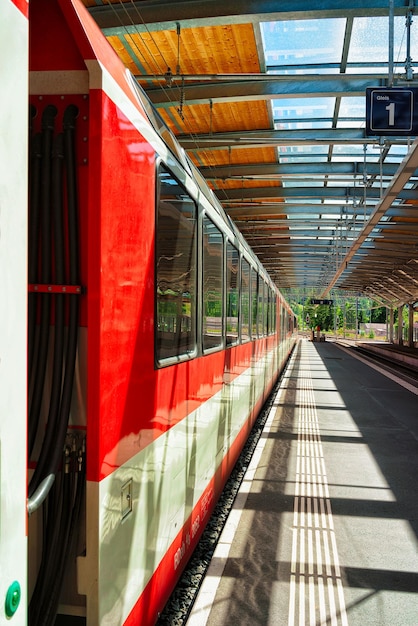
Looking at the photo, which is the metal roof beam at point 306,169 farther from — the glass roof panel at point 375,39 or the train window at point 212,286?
the train window at point 212,286

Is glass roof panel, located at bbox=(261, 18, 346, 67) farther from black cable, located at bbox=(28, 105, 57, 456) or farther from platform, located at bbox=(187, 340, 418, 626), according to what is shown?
black cable, located at bbox=(28, 105, 57, 456)

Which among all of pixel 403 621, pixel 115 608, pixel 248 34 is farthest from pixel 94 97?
pixel 248 34

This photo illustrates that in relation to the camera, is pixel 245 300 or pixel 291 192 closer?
pixel 245 300

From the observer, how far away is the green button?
145 cm

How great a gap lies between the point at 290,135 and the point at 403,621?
9087mm

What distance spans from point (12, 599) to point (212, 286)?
11.6ft

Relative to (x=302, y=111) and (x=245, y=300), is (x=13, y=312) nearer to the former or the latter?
(x=245, y=300)

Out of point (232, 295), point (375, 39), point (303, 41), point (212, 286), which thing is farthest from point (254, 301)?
point (212, 286)

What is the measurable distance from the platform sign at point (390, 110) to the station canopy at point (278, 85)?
0.05 m

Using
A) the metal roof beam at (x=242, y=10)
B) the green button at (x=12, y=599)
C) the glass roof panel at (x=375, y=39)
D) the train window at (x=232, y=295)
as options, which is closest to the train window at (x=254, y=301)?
the train window at (x=232, y=295)

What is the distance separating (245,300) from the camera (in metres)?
7.79

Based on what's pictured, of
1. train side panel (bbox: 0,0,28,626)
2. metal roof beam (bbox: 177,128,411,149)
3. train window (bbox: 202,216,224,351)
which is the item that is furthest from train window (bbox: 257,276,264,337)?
train side panel (bbox: 0,0,28,626)

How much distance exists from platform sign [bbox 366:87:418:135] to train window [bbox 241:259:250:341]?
2.19 metres

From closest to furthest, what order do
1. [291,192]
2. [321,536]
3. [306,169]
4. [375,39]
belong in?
1. [321,536]
2. [375,39]
3. [306,169]
4. [291,192]
